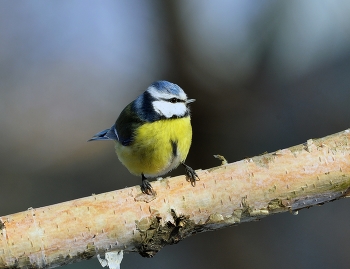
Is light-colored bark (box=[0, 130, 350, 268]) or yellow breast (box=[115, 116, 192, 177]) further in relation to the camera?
yellow breast (box=[115, 116, 192, 177])

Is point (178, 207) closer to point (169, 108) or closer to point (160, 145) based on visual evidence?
point (160, 145)

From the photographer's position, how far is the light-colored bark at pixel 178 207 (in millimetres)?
1039

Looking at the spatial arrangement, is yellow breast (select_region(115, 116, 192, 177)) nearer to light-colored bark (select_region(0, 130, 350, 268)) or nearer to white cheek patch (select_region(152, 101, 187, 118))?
white cheek patch (select_region(152, 101, 187, 118))

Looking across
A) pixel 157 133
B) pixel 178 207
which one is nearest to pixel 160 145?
pixel 157 133

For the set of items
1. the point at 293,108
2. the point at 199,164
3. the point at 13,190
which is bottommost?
the point at 13,190

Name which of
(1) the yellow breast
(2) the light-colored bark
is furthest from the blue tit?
(2) the light-colored bark

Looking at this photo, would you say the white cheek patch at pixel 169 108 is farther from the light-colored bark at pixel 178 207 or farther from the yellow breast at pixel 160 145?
the light-colored bark at pixel 178 207

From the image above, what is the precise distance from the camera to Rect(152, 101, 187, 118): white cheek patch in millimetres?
1441

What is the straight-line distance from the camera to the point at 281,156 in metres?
1.14

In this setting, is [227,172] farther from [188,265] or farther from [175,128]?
[188,265]

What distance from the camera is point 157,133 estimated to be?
55.1 inches

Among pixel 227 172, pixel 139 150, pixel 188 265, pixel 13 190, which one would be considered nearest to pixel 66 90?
pixel 13 190

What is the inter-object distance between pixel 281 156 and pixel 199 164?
169 centimetres

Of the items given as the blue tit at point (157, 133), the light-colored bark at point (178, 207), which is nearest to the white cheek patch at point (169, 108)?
the blue tit at point (157, 133)
